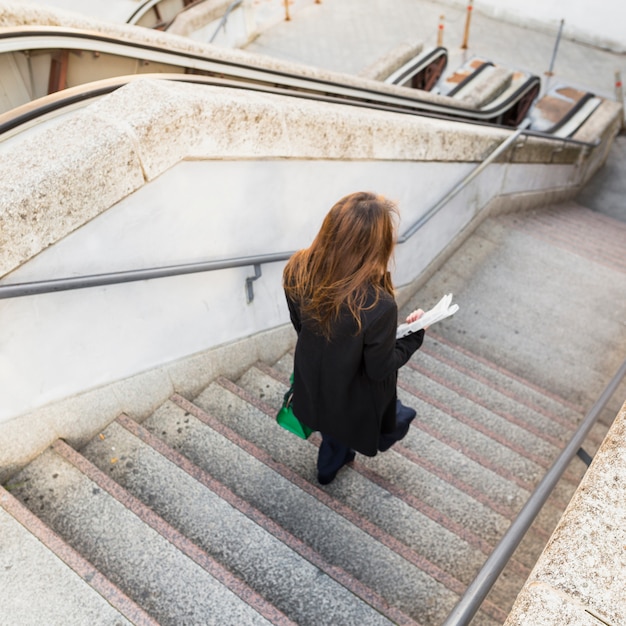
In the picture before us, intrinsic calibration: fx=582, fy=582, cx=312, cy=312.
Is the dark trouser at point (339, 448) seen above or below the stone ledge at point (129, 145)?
below

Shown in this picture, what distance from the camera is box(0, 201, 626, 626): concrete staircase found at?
6.82ft

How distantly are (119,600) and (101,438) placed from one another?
36.7 inches

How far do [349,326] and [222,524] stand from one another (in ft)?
3.51

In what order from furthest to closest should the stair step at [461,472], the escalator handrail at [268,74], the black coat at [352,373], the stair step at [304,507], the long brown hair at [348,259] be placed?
the escalator handrail at [268,74] → the stair step at [461,472] → the stair step at [304,507] → the black coat at [352,373] → the long brown hair at [348,259]

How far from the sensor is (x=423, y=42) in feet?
38.1

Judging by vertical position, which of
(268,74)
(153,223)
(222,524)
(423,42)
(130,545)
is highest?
(268,74)

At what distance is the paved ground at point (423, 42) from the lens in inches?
468

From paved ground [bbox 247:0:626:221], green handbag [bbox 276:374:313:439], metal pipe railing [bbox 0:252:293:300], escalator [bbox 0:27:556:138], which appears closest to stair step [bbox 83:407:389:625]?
green handbag [bbox 276:374:313:439]

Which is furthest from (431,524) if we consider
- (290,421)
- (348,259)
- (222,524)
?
(348,259)

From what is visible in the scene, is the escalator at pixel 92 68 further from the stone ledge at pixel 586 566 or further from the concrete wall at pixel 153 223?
the stone ledge at pixel 586 566

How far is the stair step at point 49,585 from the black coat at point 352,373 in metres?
0.99

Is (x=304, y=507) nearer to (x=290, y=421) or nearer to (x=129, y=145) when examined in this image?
(x=290, y=421)

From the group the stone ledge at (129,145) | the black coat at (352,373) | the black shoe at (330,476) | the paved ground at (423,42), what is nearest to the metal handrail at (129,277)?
the stone ledge at (129,145)

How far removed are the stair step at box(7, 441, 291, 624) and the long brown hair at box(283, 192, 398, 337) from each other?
1.02 metres
